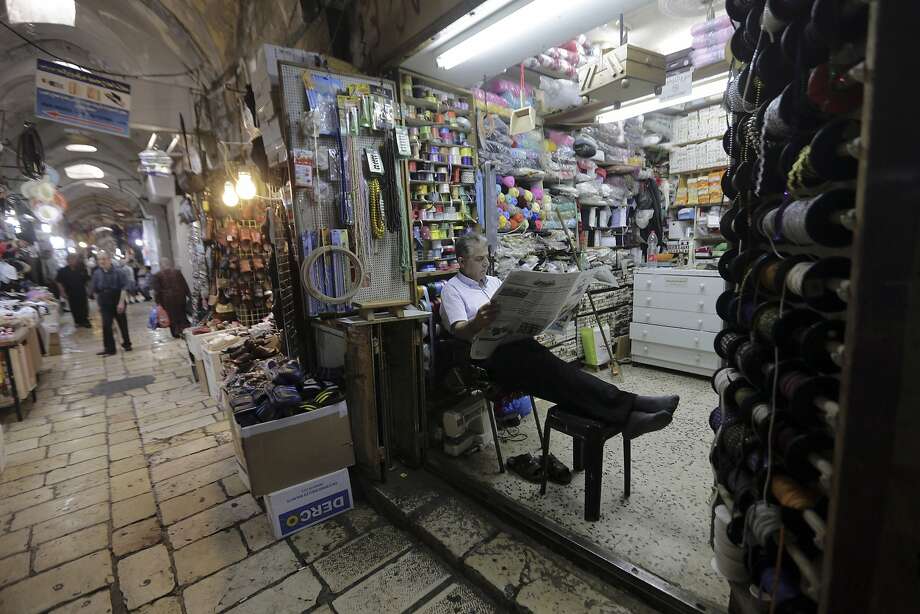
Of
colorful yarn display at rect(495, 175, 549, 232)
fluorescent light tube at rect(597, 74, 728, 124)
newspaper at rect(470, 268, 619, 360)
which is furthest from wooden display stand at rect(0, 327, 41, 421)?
fluorescent light tube at rect(597, 74, 728, 124)

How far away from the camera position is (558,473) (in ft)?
8.28

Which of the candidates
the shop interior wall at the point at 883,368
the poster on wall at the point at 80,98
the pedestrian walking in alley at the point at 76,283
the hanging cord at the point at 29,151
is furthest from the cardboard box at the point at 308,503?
the pedestrian walking in alley at the point at 76,283

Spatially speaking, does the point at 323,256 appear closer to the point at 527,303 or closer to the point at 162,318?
the point at 527,303

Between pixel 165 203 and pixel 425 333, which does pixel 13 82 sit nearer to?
pixel 165 203

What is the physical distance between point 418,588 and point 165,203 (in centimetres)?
1237

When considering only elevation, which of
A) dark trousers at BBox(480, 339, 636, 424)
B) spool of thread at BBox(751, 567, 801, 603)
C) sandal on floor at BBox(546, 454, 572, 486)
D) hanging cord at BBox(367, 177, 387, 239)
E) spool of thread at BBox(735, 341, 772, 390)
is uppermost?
hanging cord at BBox(367, 177, 387, 239)

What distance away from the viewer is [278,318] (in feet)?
11.4

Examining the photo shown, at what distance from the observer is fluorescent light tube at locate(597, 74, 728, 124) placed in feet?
11.9

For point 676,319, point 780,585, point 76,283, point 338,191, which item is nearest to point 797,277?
point 780,585

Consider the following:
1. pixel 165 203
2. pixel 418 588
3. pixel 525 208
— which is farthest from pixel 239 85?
pixel 165 203

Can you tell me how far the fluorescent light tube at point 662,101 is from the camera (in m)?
3.63

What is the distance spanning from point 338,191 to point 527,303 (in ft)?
5.54

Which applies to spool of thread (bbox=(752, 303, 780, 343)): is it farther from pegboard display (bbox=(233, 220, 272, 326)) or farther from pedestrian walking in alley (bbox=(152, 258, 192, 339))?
pedestrian walking in alley (bbox=(152, 258, 192, 339))

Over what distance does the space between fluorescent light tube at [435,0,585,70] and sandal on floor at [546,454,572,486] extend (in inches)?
113
